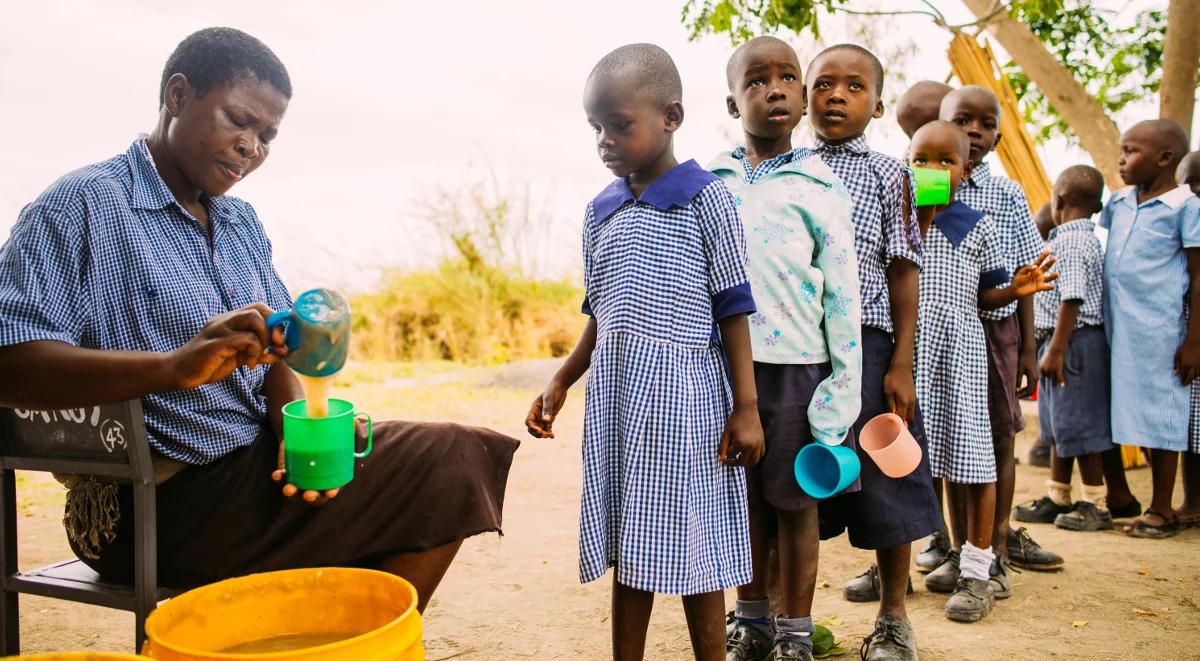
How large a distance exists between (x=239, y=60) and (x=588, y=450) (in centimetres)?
121

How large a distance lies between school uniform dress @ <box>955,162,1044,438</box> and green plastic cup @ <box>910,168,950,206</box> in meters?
0.55

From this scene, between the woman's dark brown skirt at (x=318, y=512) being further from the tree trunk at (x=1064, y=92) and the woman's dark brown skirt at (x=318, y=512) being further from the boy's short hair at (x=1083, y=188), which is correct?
the tree trunk at (x=1064, y=92)

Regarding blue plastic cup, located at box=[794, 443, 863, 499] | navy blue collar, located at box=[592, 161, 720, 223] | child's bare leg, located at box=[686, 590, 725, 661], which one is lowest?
child's bare leg, located at box=[686, 590, 725, 661]

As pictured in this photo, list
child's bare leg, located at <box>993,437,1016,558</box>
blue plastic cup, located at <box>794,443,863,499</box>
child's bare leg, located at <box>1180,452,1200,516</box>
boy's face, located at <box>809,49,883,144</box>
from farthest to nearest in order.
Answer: child's bare leg, located at <box>1180,452,1200,516</box>
child's bare leg, located at <box>993,437,1016,558</box>
boy's face, located at <box>809,49,883,144</box>
blue plastic cup, located at <box>794,443,863,499</box>

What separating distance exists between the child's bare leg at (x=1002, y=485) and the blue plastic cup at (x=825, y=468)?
135 centimetres

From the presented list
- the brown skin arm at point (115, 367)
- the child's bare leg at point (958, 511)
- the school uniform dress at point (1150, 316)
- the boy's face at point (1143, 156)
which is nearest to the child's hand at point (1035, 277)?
the child's bare leg at point (958, 511)

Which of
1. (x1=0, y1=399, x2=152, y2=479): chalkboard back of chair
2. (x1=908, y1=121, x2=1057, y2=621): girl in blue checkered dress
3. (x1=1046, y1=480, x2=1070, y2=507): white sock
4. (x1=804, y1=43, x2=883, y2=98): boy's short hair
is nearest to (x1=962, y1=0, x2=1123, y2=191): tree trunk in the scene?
(x1=1046, y1=480, x2=1070, y2=507): white sock

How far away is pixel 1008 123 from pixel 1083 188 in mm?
1429

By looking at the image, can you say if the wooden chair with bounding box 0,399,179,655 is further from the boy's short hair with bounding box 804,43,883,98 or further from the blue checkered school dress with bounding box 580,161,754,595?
the boy's short hair with bounding box 804,43,883,98

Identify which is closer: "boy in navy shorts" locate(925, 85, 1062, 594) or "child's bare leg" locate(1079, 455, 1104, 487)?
"boy in navy shorts" locate(925, 85, 1062, 594)

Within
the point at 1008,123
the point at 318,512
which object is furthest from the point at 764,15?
the point at 318,512

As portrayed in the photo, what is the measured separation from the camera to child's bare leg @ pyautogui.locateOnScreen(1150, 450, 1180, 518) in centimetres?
438

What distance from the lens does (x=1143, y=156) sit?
175 inches

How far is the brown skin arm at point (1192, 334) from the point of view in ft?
13.9
